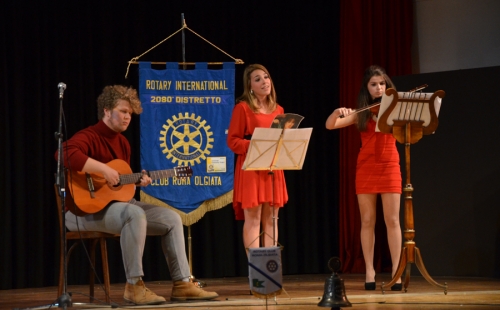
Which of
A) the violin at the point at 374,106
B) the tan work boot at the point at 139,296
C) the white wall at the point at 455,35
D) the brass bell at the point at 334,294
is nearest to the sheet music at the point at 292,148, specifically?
the violin at the point at 374,106

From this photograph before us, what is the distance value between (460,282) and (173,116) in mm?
2748

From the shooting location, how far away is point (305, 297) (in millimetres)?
4738

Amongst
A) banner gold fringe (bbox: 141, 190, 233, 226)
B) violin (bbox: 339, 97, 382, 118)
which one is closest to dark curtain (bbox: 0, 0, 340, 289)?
banner gold fringe (bbox: 141, 190, 233, 226)

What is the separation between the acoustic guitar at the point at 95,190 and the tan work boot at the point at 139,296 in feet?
1.71

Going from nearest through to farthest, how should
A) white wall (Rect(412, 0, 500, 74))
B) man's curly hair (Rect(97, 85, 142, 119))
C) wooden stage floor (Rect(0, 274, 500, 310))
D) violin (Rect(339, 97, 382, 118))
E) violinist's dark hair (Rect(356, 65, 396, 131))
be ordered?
wooden stage floor (Rect(0, 274, 500, 310)) → man's curly hair (Rect(97, 85, 142, 119)) → violin (Rect(339, 97, 382, 118)) → violinist's dark hair (Rect(356, 65, 396, 131)) → white wall (Rect(412, 0, 500, 74))

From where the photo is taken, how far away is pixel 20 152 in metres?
6.40

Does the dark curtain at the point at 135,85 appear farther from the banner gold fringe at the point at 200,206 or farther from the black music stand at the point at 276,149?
the black music stand at the point at 276,149

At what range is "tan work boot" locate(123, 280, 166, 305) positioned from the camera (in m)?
4.38

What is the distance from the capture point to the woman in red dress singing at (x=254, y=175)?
5.02 m

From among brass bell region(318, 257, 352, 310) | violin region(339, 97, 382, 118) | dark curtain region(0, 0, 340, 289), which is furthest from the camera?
dark curtain region(0, 0, 340, 289)

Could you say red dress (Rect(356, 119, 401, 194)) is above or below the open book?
below

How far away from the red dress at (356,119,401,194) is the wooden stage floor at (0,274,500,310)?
2.45ft

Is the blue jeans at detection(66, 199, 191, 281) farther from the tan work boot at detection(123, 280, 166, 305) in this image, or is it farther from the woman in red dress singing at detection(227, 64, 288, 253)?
the woman in red dress singing at detection(227, 64, 288, 253)

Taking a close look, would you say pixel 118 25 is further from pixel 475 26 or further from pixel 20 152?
pixel 475 26
